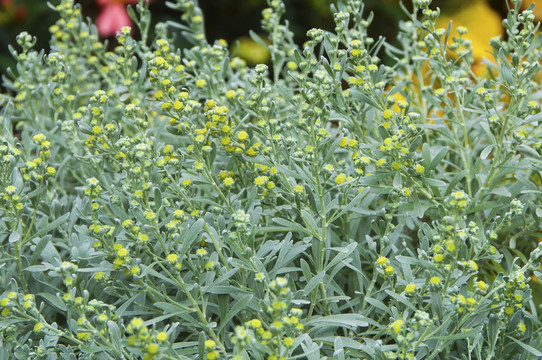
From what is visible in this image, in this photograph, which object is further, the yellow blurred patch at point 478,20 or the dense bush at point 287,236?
the yellow blurred patch at point 478,20

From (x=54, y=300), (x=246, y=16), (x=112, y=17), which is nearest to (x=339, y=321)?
(x=54, y=300)

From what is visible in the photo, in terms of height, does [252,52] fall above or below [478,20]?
below

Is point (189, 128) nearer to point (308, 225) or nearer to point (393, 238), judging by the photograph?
point (308, 225)

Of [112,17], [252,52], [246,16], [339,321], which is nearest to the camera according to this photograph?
[339,321]

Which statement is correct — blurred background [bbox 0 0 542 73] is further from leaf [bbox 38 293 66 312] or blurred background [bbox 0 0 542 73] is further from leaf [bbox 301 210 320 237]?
leaf [bbox 301 210 320 237]

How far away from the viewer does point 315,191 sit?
1.16m

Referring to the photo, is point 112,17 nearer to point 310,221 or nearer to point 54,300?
point 54,300

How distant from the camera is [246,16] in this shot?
4.21m

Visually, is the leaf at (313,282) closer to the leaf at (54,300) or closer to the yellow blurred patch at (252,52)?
the leaf at (54,300)

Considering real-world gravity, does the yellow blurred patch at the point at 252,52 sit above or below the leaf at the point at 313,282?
above

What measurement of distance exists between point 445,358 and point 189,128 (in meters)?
0.60

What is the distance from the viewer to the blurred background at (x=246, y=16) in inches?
138

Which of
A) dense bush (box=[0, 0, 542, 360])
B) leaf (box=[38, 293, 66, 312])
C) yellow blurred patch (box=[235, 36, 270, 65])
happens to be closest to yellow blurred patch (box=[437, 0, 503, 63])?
yellow blurred patch (box=[235, 36, 270, 65])

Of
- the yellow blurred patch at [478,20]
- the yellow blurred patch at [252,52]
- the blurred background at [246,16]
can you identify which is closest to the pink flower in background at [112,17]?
the blurred background at [246,16]
